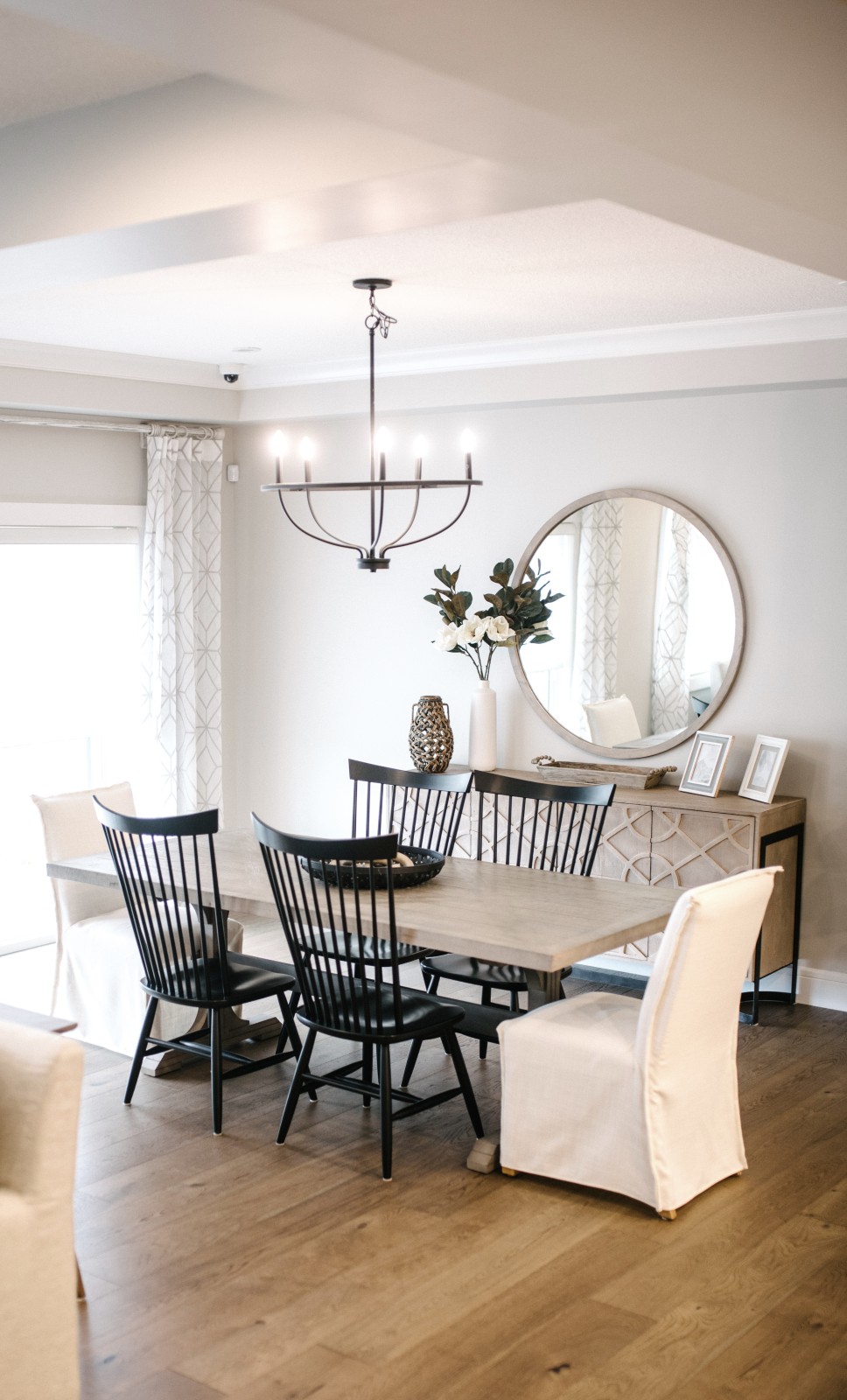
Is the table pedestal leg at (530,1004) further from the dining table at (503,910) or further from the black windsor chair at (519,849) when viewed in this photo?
the black windsor chair at (519,849)

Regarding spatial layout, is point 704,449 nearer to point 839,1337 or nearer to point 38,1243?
point 839,1337

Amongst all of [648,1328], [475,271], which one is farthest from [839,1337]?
[475,271]

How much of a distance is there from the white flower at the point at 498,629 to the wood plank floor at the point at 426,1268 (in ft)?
7.02

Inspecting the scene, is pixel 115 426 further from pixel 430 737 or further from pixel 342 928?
pixel 342 928

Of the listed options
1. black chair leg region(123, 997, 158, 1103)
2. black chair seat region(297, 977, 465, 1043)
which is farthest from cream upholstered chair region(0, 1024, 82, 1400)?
black chair leg region(123, 997, 158, 1103)

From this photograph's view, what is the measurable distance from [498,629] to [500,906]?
2051 millimetres

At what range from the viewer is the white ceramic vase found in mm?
5934

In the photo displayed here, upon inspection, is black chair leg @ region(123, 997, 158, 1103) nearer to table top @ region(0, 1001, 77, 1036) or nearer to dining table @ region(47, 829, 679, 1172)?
dining table @ region(47, 829, 679, 1172)

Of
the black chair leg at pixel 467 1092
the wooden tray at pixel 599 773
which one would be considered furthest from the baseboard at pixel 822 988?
the black chair leg at pixel 467 1092

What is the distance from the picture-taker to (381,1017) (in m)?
3.72

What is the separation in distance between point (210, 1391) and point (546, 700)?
3705 millimetres

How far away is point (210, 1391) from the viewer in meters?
2.71

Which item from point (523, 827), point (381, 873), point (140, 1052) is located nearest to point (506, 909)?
point (381, 873)

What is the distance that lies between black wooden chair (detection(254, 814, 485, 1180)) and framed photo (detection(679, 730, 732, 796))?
175 centimetres
